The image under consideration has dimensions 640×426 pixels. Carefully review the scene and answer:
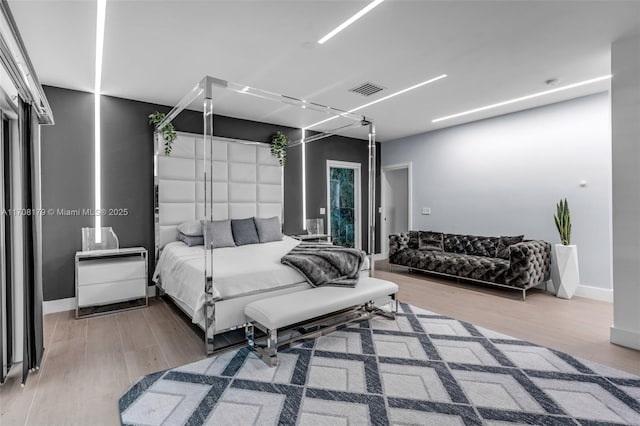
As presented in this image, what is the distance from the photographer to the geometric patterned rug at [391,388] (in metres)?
1.86

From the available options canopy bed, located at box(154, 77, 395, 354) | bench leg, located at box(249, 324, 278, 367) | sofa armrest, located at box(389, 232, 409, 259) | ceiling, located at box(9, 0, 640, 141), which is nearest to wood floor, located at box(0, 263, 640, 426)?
canopy bed, located at box(154, 77, 395, 354)

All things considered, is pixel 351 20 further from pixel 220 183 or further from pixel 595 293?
pixel 595 293

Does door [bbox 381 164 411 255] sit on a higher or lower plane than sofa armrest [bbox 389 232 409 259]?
higher

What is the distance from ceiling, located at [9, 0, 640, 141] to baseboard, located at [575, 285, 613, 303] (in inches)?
98.7

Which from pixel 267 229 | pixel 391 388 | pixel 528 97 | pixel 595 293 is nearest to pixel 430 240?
pixel 595 293

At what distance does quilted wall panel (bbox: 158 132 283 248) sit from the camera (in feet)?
14.3

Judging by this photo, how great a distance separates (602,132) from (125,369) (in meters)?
5.72

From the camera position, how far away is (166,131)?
4.24 metres

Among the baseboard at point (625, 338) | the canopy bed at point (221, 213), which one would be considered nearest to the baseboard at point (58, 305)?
the canopy bed at point (221, 213)

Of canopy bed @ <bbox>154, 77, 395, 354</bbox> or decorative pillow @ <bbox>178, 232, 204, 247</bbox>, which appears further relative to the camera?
decorative pillow @ <bbox>178, 232, 204, 247</bbox>

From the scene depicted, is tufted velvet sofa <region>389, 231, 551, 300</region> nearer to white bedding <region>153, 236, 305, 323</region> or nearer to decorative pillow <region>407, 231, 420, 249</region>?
decorative pillow <region>407, 231, 420, 249</region>

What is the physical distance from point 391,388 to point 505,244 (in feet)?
11.6

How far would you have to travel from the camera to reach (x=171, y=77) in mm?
3457

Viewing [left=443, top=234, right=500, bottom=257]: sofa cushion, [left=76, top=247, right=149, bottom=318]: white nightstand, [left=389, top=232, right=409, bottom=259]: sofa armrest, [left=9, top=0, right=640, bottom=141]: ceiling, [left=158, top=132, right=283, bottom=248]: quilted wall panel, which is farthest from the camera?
[left=389, top=232, right=409, bottom=259]: sofa armrest
